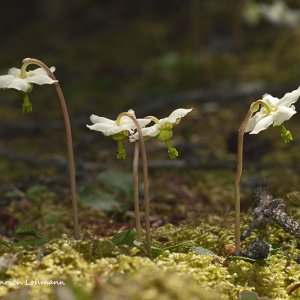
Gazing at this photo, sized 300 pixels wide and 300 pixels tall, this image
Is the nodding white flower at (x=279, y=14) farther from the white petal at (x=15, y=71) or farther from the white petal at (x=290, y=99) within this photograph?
the white petal at (x=15, y=71)

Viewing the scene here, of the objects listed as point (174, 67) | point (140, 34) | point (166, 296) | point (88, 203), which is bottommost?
point (166, 296)

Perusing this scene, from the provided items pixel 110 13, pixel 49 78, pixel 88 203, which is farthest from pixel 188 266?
pixel 110 13

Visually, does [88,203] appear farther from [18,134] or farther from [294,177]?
[18,134]

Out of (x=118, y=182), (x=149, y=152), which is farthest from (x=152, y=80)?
(x=118, y=182)

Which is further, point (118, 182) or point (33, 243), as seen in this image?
point (118, 182)

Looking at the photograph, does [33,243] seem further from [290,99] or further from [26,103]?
[290,99]
